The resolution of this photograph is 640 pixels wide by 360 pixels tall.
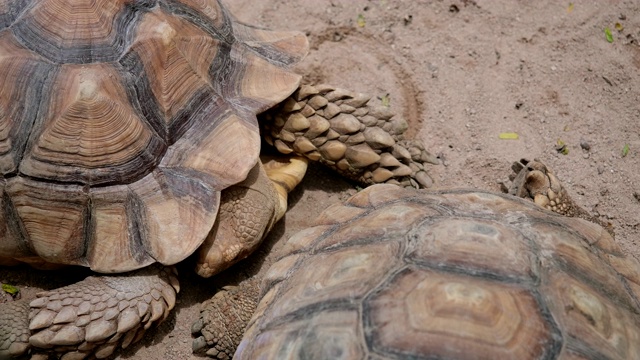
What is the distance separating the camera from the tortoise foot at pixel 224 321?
2496 mm

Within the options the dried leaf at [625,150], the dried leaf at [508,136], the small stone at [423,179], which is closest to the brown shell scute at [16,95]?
the small stone at [423,179]

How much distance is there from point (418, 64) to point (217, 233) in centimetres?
170

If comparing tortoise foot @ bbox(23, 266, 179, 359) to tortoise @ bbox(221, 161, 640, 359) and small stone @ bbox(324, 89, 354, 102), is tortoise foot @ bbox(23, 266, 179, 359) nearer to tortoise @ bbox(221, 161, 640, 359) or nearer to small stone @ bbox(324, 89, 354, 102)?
tortoise @ bbox(221, 161, 640, 359)

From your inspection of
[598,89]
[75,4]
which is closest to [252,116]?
[75,4]

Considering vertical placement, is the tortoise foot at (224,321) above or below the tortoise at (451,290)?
below

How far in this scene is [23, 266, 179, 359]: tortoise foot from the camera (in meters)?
2.35

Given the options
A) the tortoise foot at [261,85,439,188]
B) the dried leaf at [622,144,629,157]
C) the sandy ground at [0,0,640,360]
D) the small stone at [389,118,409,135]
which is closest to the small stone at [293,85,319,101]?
the tortoise foot at [261,85,439,188]

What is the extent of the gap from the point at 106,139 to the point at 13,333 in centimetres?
82

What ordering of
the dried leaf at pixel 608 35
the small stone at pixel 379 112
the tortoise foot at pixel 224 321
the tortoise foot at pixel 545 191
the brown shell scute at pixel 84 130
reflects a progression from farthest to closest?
the dried leaf at pixel 608 35 < the small stone at pixel 379 112 < the tortoise foot at pixel 545 191 < the tortoise foot at pixel 224 321 < the brown shell scute at pixel 84 130

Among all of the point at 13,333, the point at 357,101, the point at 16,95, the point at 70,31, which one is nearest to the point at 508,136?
the point at 357,101

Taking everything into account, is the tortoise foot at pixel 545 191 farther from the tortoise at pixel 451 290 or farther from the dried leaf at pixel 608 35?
the dried leaf at pixel 608 35

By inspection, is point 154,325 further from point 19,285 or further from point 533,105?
point 533,105

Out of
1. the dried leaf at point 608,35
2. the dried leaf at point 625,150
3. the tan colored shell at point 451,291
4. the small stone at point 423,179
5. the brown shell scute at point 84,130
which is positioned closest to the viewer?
the tan colored shell at point 451,291

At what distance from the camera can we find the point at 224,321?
2.52 meters
